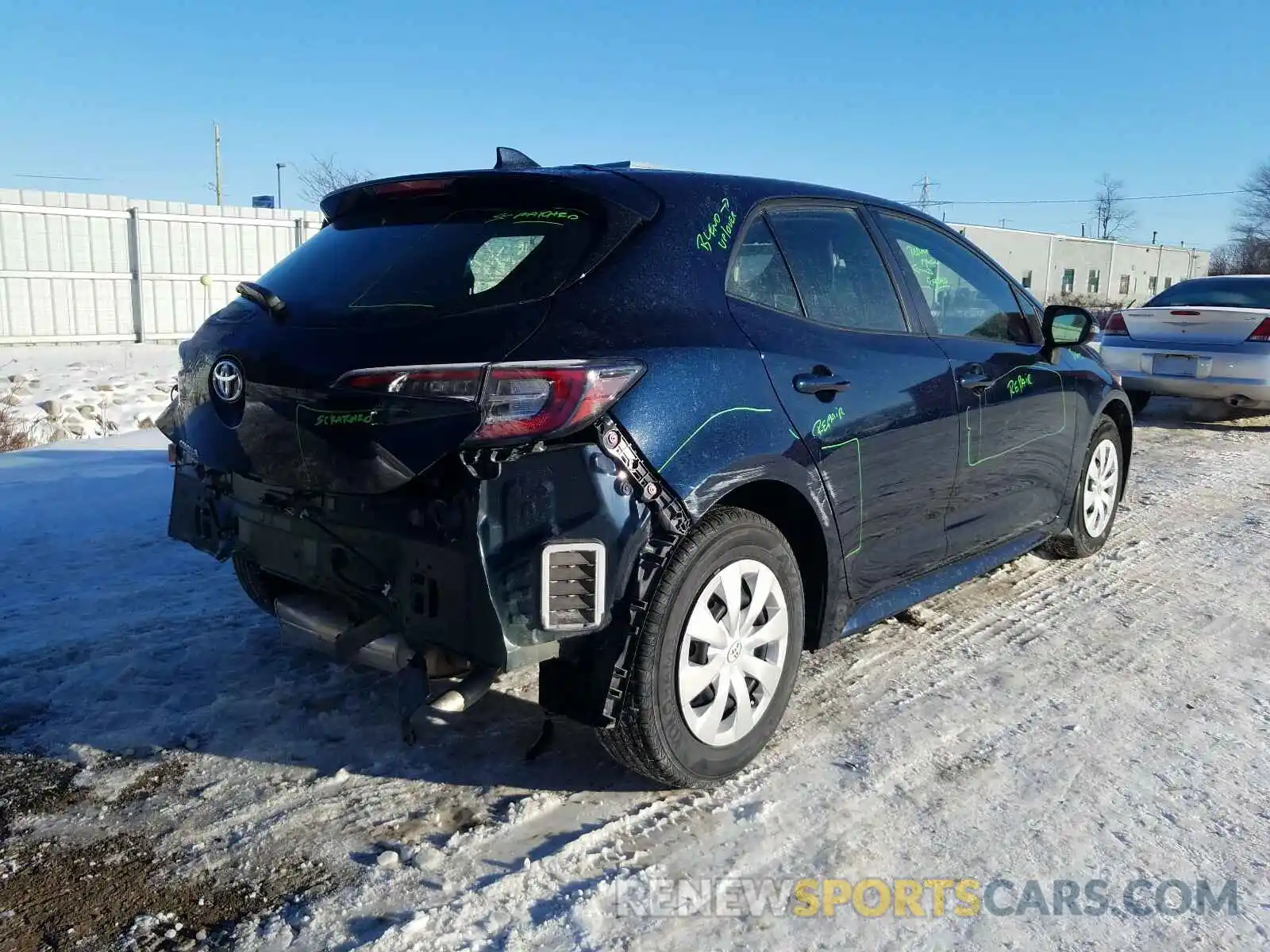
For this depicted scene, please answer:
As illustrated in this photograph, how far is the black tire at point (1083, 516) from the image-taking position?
489 centimetres

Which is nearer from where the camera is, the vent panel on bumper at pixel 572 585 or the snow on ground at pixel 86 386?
the vent panel on bumper at pixel 572 585

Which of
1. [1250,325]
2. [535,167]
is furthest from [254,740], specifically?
[1250,325]

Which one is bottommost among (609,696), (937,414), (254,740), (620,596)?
(254,740)

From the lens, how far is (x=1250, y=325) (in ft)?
28.8

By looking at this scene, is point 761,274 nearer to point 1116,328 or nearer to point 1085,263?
point 1116,328

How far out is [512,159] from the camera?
3.45 metres

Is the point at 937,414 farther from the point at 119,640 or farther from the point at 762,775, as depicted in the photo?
the point at 119,640

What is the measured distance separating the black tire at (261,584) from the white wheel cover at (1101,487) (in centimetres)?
378

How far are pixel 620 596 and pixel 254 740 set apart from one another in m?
1.38

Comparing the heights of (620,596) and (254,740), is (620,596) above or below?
above

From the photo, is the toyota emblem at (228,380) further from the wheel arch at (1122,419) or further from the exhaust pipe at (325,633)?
A: the wheel arch at (1122,419)

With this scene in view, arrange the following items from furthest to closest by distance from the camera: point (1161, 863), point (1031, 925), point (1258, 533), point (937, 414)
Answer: point (1258, 533) → point (937, 414) → point (1161, 863) → point (1031, 925)

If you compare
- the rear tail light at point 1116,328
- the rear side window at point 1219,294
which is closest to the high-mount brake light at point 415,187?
the rear tail light at point 1116,328

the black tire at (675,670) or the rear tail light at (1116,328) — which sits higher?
the rear tail light at (1116,328)
